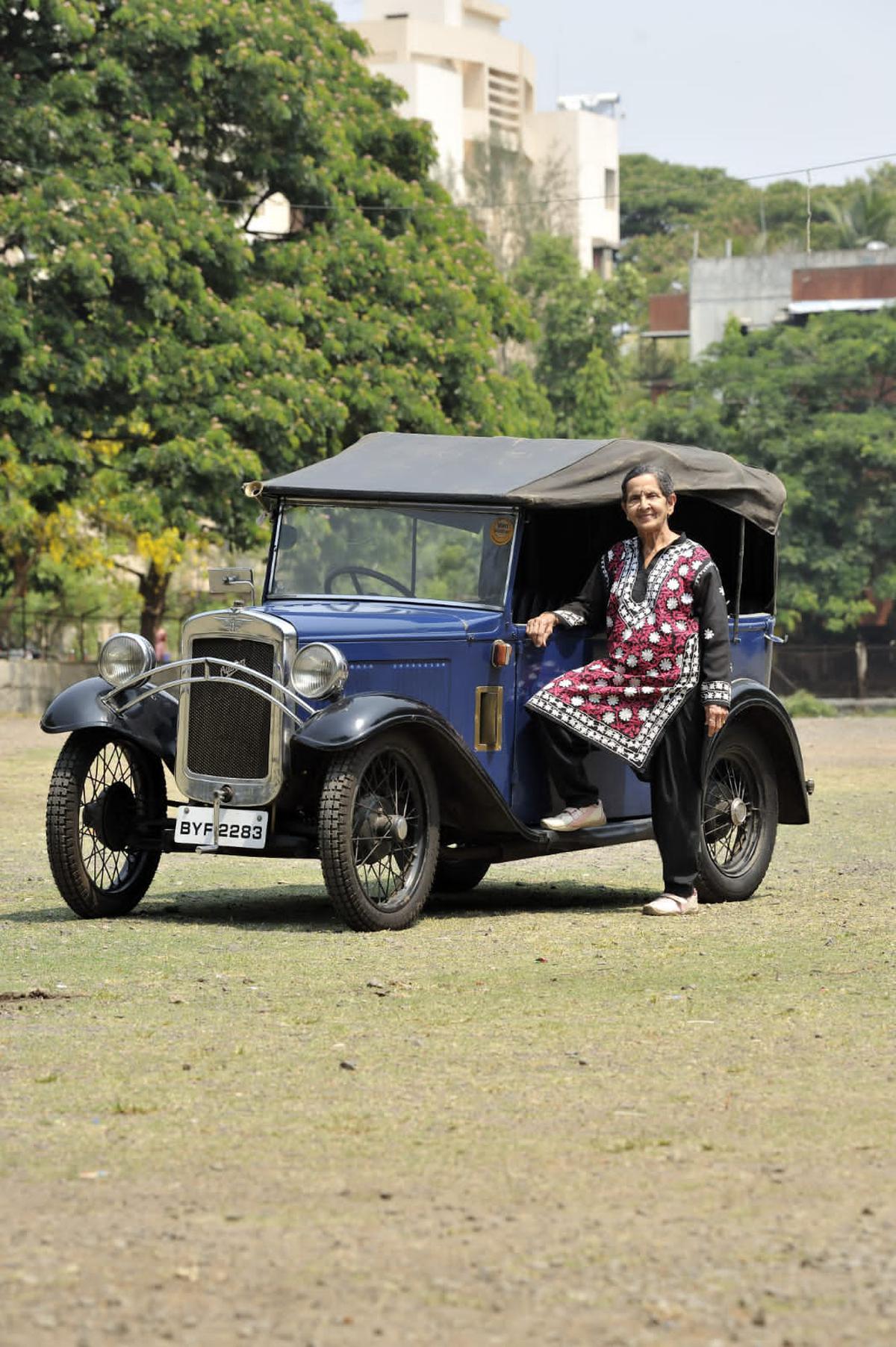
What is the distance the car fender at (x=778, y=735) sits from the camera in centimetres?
1137

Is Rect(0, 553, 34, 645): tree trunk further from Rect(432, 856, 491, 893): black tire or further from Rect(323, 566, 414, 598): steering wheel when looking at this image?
Rect(323, 566, 414, 598): steering wheel

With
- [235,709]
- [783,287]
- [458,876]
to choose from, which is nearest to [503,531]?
[235,709]

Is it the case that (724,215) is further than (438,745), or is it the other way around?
(724,215)

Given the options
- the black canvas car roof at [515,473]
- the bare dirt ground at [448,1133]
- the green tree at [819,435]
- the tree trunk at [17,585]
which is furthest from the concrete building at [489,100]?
the bare dirt ground at [448,1133]

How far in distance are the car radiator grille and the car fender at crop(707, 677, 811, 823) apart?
8.19 feet

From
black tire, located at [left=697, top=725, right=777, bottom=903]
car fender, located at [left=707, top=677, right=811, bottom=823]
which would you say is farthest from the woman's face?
black tire, located at [left=697, top=725, right=777, bottom=903]

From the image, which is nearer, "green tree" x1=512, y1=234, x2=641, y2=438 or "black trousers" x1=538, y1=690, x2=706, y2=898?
"black trousers" x1=538, y1=690, x2=706, y2=898

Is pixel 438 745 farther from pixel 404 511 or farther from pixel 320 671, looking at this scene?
pixel 404 511

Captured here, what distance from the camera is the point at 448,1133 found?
5.66 metres

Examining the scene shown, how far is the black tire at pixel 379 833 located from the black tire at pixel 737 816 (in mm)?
1747

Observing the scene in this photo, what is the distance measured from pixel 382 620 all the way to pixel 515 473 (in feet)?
3.63

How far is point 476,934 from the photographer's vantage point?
9891 mm

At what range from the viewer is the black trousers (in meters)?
10.6

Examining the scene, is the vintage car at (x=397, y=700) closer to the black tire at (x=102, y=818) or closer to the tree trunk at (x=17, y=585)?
the black tire at (x=102, y=818)
